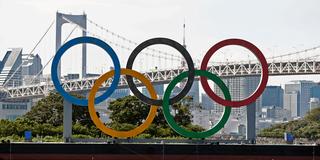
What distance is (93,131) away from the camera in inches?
2234

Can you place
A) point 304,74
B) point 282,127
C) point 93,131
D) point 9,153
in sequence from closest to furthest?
point 9,153
point 93,131
point 304,74
point 282,127

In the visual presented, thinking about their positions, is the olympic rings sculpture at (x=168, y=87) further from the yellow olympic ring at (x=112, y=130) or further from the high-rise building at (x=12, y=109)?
the high-rise building at (x=12, y=109)

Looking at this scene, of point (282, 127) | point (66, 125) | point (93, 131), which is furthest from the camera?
point (282, 127)

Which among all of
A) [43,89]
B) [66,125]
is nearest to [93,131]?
A: [66,125]

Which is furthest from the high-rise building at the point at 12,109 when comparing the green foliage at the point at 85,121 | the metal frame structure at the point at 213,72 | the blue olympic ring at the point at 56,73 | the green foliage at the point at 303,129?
the blue olympic ring at the point at 56,73

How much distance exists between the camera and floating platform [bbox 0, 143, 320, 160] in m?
33.3

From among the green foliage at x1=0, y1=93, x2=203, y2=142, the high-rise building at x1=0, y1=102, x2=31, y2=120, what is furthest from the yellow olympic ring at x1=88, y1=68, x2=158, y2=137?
the high-rise building at x1=0, y1=102, x2=31, y2=120

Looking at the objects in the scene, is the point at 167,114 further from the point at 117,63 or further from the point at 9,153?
the point at 9,153

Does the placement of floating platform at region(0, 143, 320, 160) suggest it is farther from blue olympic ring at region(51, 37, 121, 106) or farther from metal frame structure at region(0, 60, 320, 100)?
metal frame structure at region(0, 60, 320, 100)

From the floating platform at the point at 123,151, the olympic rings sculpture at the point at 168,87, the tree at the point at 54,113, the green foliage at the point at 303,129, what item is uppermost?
the olympic rings sculpture at the point at 168,87

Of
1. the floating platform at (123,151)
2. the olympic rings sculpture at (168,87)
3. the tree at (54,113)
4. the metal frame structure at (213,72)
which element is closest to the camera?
the floating platform at (123,151)

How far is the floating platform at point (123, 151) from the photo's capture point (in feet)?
109

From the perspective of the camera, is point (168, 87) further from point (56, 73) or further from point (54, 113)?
point (54, 113)

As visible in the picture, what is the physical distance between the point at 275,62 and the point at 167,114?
7104 cm
